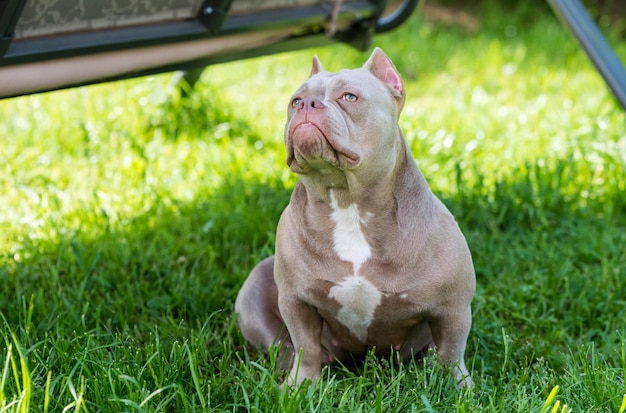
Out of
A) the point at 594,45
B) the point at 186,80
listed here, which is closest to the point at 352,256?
the point at 594,45

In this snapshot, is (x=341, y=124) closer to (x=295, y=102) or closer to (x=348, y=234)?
(x=295, y=102)

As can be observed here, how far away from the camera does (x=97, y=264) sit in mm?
3053

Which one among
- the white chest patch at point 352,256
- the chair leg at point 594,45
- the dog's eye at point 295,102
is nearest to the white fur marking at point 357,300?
the white chest patch at point 352,256

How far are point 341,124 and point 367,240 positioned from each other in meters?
0.33

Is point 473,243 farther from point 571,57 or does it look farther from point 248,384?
point 571,57

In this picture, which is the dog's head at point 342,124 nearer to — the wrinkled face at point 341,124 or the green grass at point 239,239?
the wrinkled face at point 341,124

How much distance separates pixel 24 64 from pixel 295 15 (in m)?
1.04

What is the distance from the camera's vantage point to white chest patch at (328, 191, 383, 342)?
86.8 inches

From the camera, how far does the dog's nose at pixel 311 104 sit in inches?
79.7

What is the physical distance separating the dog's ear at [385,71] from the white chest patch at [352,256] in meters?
0.30

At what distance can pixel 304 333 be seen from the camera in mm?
2342

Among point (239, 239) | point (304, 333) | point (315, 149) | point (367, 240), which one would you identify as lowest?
point (239, 239)

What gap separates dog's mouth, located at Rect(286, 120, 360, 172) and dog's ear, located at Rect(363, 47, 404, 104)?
28 centimetres

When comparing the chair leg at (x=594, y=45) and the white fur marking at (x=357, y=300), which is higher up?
the chair leg at (x=594, y=45)
